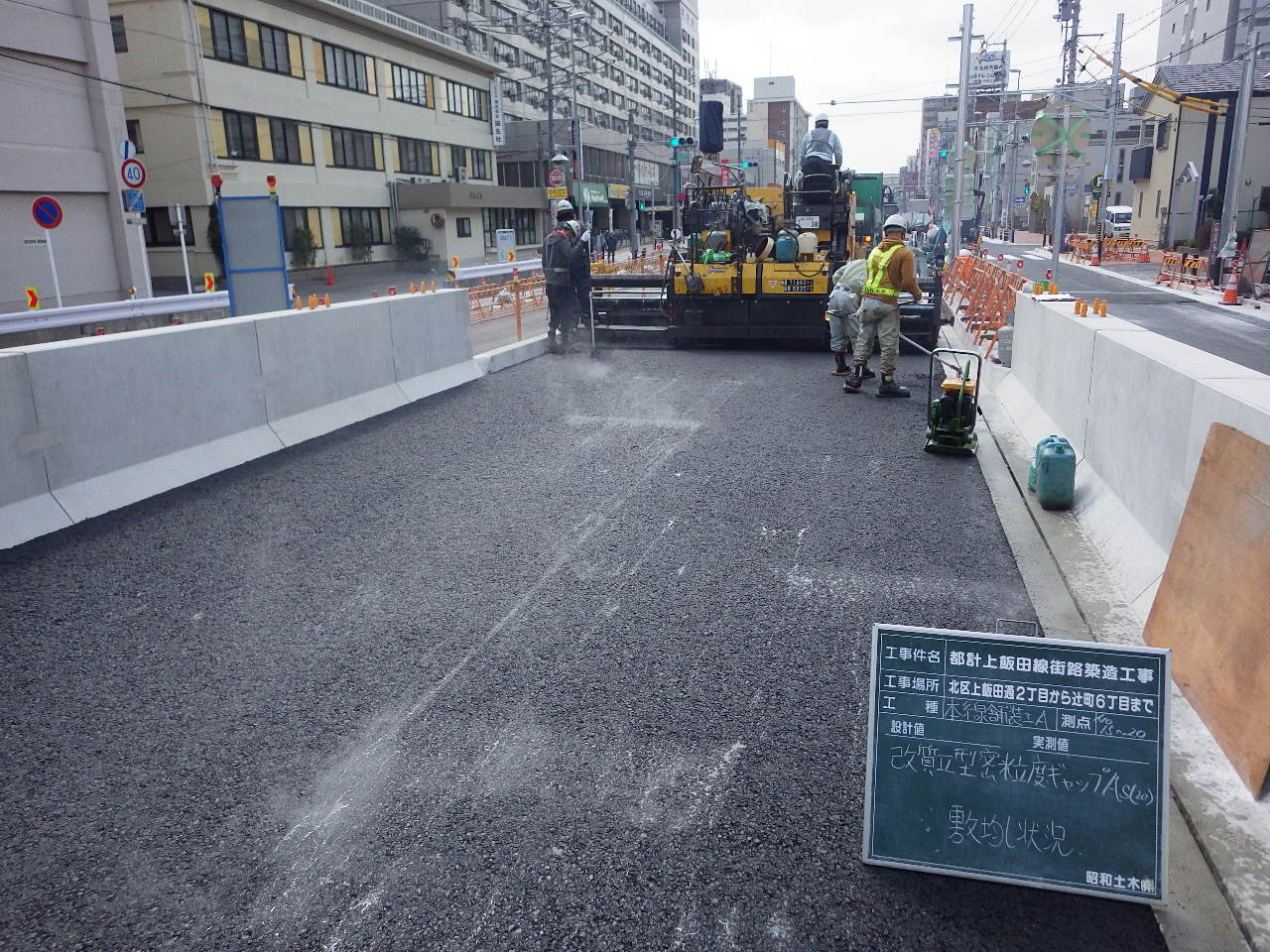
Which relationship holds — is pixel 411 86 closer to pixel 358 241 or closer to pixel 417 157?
pixel 417 157

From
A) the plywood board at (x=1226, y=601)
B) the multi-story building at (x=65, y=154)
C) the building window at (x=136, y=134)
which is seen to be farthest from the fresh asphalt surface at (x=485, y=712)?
the building window at (x=136, y=134)

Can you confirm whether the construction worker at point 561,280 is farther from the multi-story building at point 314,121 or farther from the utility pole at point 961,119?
the multi-story building at point 314,121

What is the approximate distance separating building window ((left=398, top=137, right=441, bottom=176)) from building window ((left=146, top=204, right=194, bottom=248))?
14.1 m

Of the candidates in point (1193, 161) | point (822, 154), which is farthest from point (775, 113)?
point (822, 154)

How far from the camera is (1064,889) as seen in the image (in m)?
2.95

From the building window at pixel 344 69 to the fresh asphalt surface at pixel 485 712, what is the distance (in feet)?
132

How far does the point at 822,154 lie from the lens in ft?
56.5

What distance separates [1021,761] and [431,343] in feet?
34.1

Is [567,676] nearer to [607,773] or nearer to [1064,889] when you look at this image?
[607,773]

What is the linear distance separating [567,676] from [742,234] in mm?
12784

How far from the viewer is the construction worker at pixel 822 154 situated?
17219mm

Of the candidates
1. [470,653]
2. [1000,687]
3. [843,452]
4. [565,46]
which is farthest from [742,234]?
[565,46]

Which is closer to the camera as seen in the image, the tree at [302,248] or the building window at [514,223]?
the tree at [302,248]

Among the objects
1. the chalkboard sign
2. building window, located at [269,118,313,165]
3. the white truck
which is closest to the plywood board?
the chalkboard sign
